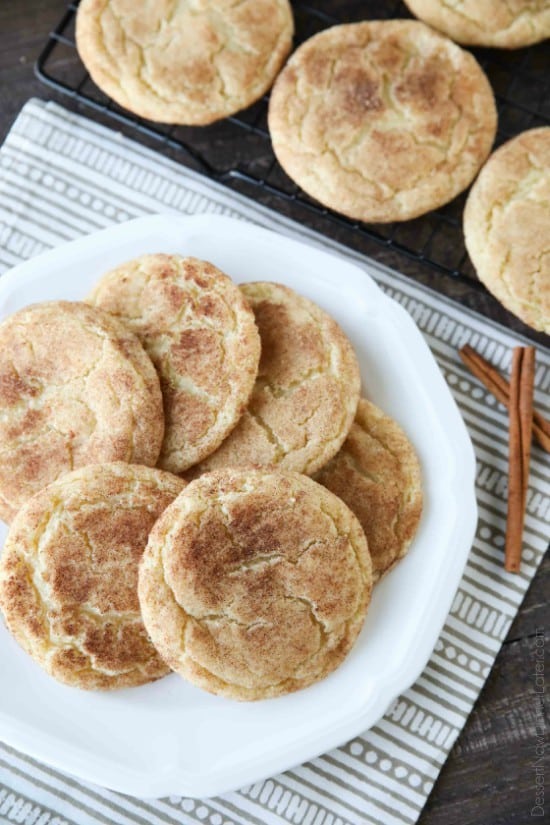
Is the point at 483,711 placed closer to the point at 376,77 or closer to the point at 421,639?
the point at 421,639

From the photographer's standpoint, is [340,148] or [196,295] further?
[340,148]

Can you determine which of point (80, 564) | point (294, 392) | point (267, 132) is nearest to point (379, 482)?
point (294, 392)

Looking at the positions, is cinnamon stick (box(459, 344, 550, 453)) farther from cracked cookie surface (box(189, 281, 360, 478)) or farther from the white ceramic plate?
cracked cookie surface (box(189, 281, 360, 478))

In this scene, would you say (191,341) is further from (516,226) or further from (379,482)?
(516,226)

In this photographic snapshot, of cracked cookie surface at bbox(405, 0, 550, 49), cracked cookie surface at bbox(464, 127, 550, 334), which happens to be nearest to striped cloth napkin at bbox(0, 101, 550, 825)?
cracked cookie surface at bbox(464, 127, 550, 334)

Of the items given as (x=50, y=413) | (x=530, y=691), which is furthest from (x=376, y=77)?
(x=530, y=691)

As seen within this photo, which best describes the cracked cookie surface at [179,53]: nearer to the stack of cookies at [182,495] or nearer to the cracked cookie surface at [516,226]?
the stack of cookies at [182,495]
